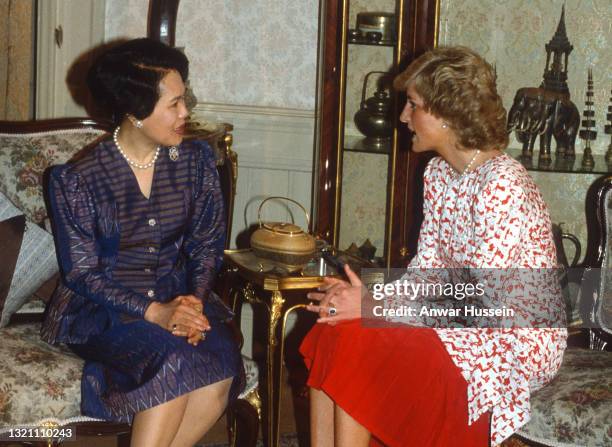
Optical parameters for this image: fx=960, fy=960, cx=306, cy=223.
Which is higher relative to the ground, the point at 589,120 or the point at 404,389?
the point at 589,120

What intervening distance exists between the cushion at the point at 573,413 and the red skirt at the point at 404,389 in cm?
17

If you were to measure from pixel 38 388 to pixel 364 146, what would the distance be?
152 cm

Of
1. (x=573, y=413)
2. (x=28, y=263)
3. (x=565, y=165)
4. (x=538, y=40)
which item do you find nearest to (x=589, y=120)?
(x=565, y=165)

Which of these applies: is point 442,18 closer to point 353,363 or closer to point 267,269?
point 267,269

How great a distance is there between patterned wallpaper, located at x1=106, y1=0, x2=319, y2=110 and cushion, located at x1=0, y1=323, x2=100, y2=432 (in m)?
1.71

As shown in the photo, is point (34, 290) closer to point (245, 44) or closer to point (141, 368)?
point (141, 368)

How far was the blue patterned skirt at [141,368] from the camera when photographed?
259 cm

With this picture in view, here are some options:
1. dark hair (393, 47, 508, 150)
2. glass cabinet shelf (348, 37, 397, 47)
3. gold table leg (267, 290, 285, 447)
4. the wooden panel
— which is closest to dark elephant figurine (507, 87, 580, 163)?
glass cabinet shelf (348, 37, 397, 47)

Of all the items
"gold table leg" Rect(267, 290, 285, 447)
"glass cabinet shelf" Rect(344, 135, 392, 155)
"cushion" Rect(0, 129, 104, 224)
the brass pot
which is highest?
"glass cabinet shelf" Rect(344, 135, 392, 155)

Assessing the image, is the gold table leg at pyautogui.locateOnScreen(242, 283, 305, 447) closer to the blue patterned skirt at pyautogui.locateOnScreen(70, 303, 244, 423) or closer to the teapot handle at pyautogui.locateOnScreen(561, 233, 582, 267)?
the blue patterned skirt at pyautogui.locateOnScreen(70, 303, 244, 423)

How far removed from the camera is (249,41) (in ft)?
13.3

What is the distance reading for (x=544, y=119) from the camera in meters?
3.71

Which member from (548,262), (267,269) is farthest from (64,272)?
(548,262)

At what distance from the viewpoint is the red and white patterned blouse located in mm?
2518
